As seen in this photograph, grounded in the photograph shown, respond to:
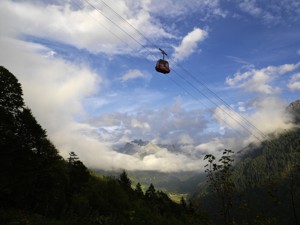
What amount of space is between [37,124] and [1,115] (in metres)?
8.87

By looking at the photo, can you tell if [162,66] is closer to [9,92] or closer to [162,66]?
[162,66]

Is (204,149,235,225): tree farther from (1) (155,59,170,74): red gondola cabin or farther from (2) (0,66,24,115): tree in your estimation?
(2) (0,66,24,115): tree

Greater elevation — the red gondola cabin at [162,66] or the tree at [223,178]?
the red gondola cabin at [162,66]

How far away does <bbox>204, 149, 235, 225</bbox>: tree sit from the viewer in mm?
27641

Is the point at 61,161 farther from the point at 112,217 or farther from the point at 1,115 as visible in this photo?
the point at 112,217

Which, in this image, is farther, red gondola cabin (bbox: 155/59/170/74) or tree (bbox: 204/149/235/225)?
red gondola cabin (bbox: 155/59/170/74)

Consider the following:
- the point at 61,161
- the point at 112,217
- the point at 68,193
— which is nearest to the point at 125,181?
the point at 68,193

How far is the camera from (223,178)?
27938mm

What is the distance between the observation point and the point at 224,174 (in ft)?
92.3

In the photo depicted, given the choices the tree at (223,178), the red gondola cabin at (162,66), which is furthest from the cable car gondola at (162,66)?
the tree at (223,178)

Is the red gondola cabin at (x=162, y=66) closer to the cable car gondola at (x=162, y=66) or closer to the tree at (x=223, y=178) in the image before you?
the cable car gondola at (x=162, y=66)

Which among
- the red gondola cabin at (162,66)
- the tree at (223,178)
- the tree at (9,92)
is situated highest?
the red gondola cabin at (162,66)

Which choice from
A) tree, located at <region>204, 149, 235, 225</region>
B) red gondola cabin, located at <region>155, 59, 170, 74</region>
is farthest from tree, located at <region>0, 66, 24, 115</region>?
tree, located at <region>204, 149, 235, 225</region>

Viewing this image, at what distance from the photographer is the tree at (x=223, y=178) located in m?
27.6
